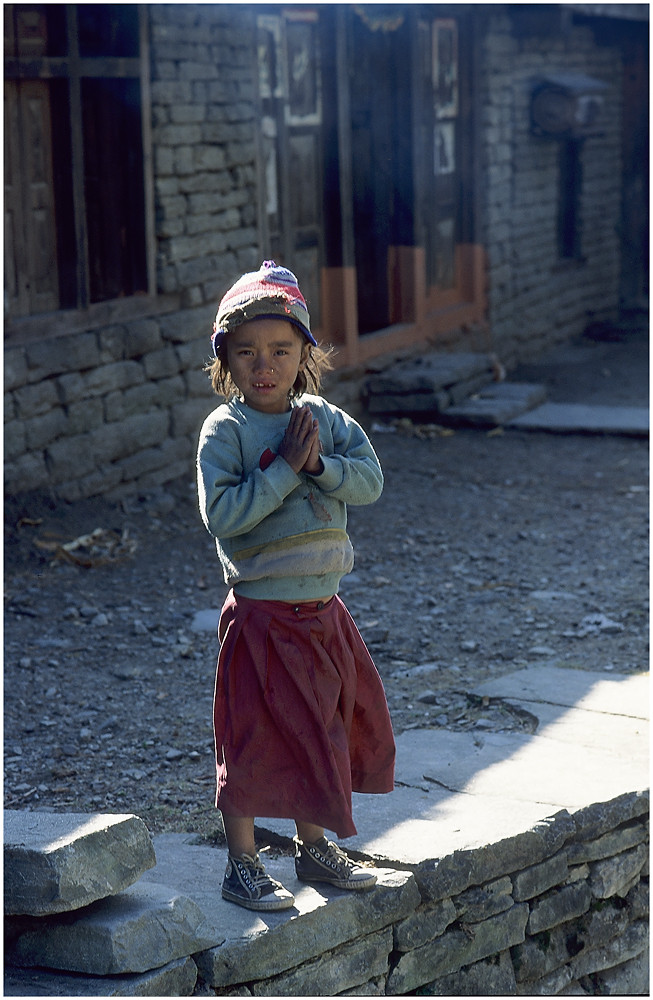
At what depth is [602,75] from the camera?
13.0m

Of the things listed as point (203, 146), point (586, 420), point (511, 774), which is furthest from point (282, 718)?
point (586, 420)

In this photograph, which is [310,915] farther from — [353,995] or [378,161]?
[378,161]

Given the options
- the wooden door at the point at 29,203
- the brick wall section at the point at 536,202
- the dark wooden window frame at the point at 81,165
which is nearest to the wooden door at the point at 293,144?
the dark wooden window frame at the point at 81,165

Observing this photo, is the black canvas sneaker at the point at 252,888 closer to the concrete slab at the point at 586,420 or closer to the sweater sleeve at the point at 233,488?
the sweater sleeve at the point at 233,488

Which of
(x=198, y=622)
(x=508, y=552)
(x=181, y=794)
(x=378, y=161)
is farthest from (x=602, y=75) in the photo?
(x=181, y=794)

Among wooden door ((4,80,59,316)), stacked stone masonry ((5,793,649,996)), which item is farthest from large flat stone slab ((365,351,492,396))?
stacked stone masonry ((5,793,649,996))

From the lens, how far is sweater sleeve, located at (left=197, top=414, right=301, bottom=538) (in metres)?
2.50

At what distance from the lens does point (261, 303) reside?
254cm

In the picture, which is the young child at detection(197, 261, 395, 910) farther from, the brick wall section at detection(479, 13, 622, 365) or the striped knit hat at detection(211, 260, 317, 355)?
the brick wall section at detection(479, 13, 622, 365)

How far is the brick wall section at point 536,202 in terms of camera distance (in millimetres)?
10562

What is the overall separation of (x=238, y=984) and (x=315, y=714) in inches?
22.6

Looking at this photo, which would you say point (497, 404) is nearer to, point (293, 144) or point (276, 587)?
point (293, 144)

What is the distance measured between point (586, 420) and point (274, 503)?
6.82m

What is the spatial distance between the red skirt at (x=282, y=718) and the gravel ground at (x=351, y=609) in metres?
0.74
